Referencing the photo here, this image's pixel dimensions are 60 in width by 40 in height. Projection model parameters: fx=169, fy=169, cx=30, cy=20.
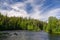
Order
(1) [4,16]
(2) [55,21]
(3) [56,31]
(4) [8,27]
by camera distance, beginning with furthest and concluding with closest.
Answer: (1) [4,16], (4) [8,27], (2) [55,21], (3) [56,31]

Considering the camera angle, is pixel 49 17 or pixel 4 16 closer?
pixel 49 17

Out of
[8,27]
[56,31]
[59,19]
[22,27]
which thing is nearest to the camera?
[56,31]

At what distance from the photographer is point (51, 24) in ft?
314

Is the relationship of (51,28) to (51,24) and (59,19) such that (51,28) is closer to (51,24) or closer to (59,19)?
(51,24)

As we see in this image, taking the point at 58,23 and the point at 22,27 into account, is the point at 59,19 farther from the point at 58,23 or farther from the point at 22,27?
the point at 22,27

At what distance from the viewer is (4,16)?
17112 cm

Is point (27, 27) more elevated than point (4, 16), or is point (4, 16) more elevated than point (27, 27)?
point (4, 16)

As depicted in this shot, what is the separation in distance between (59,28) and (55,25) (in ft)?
12.4

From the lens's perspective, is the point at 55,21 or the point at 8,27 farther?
the point at 8,27

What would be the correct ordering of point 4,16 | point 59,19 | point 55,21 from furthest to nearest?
point 4,16, point 59,19, point 55,21

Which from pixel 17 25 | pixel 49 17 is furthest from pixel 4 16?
pixel 49 17

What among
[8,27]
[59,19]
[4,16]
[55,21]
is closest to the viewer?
[55,21]

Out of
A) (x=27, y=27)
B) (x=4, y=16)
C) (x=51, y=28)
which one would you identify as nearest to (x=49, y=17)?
(x=51, y=28)

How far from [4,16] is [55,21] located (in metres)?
84.5
